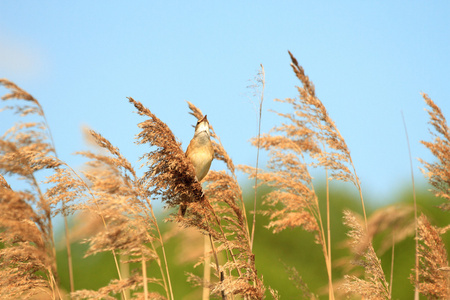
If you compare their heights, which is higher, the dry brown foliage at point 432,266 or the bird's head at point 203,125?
the bird's head at point 203,125

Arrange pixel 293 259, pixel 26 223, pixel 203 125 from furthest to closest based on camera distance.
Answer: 1. pixel 293 259
2. pixel 203 125
3. pixel 26 223

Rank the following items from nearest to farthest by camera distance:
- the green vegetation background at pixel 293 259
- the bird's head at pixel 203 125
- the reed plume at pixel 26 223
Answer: the reed plume at pixel 26 223
the bird's head at pixel 203 125
the green vegetation background at pixel 293 259

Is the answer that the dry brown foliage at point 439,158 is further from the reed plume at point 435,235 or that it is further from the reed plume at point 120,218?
the reed plume at point 120,218

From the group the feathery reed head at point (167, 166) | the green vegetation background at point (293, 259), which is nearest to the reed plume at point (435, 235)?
the feathery reed head at point (167, 166)

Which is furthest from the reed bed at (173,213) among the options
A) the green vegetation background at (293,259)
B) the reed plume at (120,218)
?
the green vegetation background at (293,259)

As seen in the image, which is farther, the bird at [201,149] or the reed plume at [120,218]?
the bird at [201,149]

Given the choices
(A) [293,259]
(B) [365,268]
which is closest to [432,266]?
(B) [365,268]

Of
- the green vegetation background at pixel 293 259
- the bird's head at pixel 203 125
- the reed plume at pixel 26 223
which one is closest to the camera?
the reed plume at pixel 26 223

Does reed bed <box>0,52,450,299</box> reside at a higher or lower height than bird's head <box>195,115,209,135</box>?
lower

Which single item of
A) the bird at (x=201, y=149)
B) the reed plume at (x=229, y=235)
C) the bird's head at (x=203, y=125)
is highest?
the bird's head at (x=203, y=125)

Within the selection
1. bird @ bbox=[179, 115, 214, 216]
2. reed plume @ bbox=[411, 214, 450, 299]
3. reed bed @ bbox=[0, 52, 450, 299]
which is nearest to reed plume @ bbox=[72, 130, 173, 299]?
reed bed @ bbox=[0, 52, 450, 299]

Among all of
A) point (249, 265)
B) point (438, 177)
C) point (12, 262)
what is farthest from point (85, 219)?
point (438, 177)

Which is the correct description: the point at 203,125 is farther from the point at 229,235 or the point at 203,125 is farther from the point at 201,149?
the point at 229,235

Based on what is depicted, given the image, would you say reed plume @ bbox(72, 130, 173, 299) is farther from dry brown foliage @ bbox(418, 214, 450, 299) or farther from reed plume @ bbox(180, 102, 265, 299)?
dry brown foliage @ bbox(418, 214, 450, 299)
